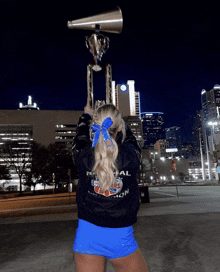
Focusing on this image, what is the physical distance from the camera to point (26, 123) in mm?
104000

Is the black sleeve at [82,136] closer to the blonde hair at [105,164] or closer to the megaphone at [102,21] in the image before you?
the blonde hair at [105,164]

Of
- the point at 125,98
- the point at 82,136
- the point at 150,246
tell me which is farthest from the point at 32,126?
the point at 82,136

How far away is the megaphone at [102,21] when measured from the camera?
8.32ft

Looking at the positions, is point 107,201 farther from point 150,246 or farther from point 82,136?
point 150,246

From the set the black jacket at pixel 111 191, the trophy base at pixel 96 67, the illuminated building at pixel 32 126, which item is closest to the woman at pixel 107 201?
the black jacket at pixel 111 191

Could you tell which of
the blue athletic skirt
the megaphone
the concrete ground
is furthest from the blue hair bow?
the concrete ground

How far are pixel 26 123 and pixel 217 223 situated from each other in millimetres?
104355

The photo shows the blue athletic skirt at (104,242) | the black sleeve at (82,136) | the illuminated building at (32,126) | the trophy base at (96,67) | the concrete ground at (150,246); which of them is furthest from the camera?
the illuminated building at (32,126)

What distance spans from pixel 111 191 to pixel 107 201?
0.25 ft

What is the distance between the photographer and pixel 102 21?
2564 mm

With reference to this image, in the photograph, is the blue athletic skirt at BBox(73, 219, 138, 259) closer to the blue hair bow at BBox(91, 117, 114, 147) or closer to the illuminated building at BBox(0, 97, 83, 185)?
the blue hair bow at BBox(91, 117, 114, 147)

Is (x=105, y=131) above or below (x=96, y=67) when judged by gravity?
below

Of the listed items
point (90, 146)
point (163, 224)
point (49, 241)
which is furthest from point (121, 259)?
point (163, 224)

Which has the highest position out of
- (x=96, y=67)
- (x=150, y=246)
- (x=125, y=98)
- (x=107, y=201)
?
(x=125, y=98)
